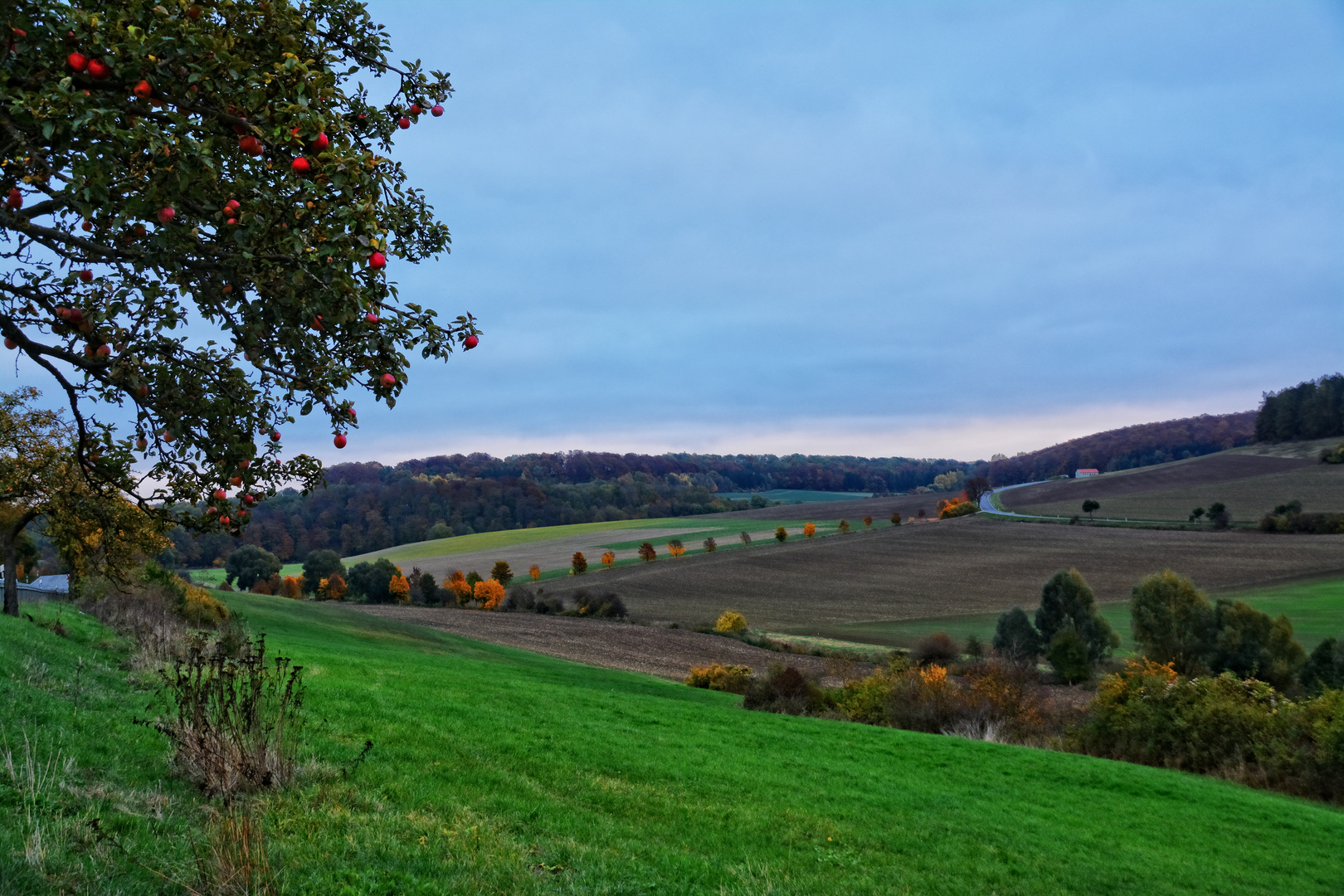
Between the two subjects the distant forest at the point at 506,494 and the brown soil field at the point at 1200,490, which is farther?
the distant forest at the point at 506,494

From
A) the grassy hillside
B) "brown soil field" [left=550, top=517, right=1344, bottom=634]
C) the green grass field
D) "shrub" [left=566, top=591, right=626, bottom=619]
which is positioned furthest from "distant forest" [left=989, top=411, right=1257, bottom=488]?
the grassy hillside

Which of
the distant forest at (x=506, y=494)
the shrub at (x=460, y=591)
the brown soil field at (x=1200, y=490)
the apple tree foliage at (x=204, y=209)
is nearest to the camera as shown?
the apple tree foliage at (x=204, y=209)

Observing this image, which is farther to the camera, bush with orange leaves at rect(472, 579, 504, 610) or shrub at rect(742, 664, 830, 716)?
bush with orange leaves at rect(472, 579, 504, 610)

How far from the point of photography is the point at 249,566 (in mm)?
78062

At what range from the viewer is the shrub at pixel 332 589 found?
7325 cm

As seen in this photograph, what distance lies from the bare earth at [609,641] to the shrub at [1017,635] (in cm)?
1177

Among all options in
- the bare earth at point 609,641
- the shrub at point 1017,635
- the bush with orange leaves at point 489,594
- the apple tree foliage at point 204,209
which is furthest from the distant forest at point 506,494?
the apple tree foliage at point 204,209

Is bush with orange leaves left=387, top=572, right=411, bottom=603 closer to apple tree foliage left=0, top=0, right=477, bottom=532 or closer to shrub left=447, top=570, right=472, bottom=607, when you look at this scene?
shrub left=447, top=570, right=472, bottom=607

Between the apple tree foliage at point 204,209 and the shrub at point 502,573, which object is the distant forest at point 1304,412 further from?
the apple tree foliage at point 204,209

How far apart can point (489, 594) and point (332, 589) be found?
18.7 m

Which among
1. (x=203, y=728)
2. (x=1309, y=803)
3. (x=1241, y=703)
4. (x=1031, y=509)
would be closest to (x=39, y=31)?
(x=203, y=728)

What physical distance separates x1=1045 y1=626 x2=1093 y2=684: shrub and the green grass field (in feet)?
23.6

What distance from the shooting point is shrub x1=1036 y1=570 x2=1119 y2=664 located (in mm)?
45125

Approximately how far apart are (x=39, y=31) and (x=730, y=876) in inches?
300
